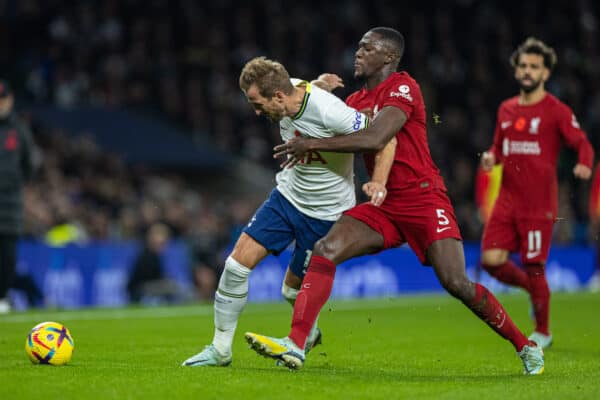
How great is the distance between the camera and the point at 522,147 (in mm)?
9945

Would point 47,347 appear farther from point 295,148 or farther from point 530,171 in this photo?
point 530,171

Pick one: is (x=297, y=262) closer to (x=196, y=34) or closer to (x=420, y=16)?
(x=196, y=34)

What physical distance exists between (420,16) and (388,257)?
36.9 ft

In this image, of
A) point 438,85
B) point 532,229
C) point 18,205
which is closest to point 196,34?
point 438,85

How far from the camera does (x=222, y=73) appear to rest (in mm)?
25609

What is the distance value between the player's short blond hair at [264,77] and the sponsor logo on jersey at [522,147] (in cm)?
354

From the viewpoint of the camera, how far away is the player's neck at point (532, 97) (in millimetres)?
9938

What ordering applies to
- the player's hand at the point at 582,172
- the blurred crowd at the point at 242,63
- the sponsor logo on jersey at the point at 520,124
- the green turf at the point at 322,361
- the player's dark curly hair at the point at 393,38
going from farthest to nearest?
the blurred crowd at the point at 242,63 < the sponsor logo on jersey at the point at 520,124 < the player's hand at the point at 582,172 < the player's dark curly hair at the point at 393,38 < the green turf at the point at 322,361

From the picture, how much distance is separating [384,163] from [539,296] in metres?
3.16

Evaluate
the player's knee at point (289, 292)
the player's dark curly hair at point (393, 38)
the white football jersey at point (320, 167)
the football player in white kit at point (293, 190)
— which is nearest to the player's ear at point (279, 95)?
the football player in white kit at point (293, 190)

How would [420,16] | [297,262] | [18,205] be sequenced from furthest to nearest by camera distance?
[420,16] → [18,205] → [297,262]

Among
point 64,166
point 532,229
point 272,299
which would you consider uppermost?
point 532,229

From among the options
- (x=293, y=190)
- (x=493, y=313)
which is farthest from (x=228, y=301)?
(x=493, y=313)

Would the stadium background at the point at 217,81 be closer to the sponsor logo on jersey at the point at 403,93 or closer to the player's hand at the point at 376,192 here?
the sponsor logo on jersey at the point at 403,93
